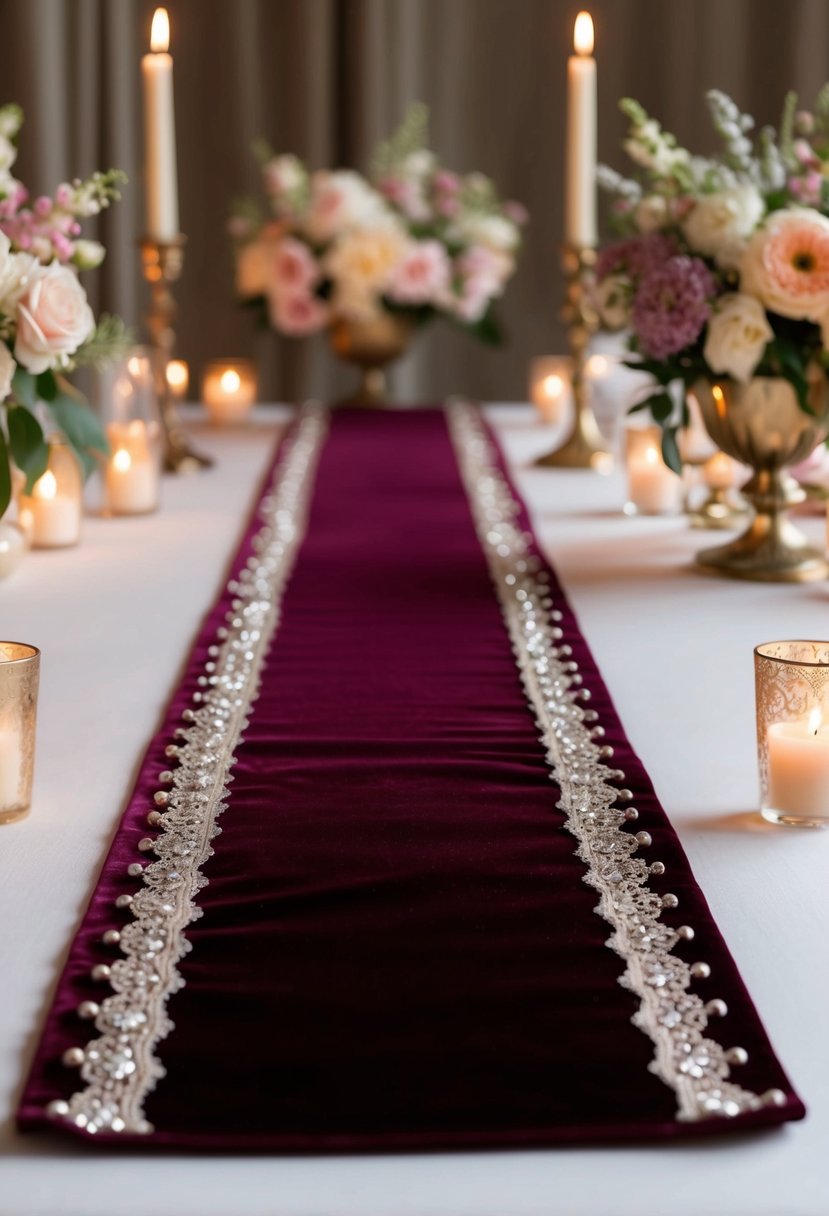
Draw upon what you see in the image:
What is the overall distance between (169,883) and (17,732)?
16 centimetres

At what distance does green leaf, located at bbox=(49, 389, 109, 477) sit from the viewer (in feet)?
5.45

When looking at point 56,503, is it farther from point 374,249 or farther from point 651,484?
point 374,249

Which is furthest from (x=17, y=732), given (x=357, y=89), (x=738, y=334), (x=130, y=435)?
(x=357, y=89)

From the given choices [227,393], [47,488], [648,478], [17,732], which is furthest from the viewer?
[227,393]

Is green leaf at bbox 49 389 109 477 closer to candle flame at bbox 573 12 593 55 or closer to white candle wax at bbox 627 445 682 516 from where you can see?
white candle wax at bbox 627 445 682 516

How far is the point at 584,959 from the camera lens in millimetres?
827

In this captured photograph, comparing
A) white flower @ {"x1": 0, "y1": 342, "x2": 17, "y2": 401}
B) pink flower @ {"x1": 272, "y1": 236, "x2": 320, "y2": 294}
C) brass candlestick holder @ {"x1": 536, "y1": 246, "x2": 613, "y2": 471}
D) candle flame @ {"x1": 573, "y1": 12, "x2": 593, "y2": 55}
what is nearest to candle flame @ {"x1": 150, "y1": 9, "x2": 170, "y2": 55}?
candle flame @ {"x1": 573, "y1": 12, "x2": 593, "y2": 55}

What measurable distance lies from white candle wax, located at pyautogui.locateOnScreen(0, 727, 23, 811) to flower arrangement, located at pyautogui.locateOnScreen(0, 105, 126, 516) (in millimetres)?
506

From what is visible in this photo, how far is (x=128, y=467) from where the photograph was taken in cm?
215

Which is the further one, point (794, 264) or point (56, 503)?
point (56, 503)

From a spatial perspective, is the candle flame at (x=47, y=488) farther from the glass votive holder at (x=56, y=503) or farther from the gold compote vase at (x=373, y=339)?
the gold compote vase at (x=373, y=339)

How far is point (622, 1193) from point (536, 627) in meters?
0.91

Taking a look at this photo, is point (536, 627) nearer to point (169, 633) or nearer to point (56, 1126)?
point (169, 633)

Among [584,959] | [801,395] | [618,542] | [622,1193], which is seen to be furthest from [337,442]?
[622,1193]
